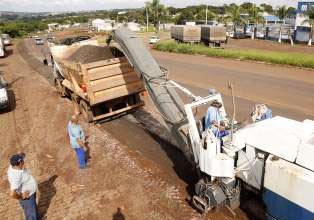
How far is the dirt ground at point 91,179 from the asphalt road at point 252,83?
5.34 metres

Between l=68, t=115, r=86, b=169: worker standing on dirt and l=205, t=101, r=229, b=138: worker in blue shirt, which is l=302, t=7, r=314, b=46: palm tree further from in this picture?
l=68, t=115, r=86, b=169: worker standing on dirt

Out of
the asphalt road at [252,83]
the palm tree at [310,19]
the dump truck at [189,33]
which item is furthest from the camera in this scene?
the dump truck at [189,33]

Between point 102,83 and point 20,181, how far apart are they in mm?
5461

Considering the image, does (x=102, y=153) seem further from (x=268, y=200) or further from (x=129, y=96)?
(x=268, y=200)

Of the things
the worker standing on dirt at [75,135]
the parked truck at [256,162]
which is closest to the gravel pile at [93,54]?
the worker standing on dirt at [75,135]

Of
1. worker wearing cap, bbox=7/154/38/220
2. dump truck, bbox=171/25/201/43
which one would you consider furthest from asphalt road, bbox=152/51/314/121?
dump truck, bbox=171/25/201/43

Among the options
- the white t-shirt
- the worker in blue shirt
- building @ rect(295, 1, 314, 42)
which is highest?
building @ rect(295, 1, 314, 42)

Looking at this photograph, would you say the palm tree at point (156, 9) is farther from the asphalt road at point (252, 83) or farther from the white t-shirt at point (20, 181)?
the white t-shirt at point (20, 181)

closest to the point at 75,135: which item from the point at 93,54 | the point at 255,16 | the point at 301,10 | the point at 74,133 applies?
the point at 74,133

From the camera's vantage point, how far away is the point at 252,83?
1778 cm

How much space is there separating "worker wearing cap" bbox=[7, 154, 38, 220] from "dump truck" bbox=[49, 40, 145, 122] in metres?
4.97

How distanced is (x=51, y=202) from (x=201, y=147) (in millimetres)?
3603

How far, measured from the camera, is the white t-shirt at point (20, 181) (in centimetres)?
538

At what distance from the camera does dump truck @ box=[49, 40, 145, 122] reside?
10.3 metres
